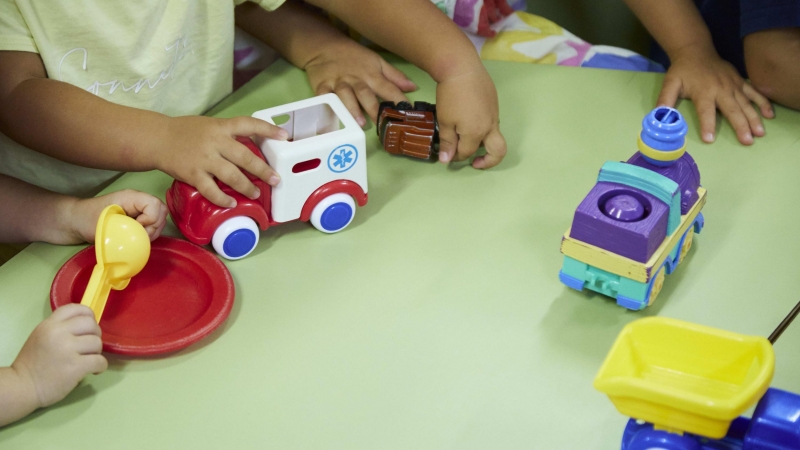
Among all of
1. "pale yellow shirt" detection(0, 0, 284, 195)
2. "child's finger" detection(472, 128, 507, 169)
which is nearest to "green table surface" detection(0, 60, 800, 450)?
"child's finger" detection(472, 128, 507, 169)

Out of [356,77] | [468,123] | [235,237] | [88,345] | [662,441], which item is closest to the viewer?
[662,441]

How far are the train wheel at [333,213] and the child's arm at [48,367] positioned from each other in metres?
0.20

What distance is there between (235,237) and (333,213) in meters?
0.08

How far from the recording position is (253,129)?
59 centimetres

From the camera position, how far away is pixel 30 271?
0.59 meters

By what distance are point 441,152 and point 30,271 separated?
0.36 m

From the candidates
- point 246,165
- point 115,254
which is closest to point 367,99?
point 246,165

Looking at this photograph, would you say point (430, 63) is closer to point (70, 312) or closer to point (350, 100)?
point (350, 100)

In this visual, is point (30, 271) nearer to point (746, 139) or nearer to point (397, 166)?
point (397, 166)

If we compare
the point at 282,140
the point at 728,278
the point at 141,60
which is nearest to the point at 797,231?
the point at 728,278

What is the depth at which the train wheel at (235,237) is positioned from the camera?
1.93ft

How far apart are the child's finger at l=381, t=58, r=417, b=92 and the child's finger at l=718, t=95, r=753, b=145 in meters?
0.31

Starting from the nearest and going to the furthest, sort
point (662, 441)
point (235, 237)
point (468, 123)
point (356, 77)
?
point (662, 441) → point (235, 237) → point (468, 123) → point (356, 77)

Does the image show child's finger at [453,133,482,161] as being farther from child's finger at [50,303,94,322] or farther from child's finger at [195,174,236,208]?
child's finger at [50,303,94,322]
